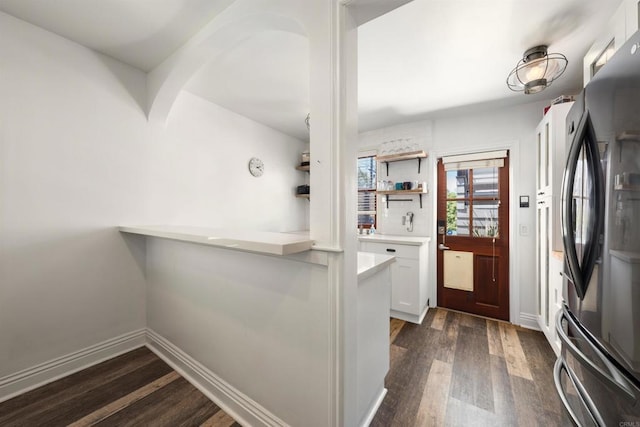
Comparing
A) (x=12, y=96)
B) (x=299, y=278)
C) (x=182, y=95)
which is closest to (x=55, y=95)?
(x=12, y=96)

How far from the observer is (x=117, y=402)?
5.04 feet

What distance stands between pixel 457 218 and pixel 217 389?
3.06 m

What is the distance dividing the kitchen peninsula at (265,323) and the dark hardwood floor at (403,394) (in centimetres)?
13

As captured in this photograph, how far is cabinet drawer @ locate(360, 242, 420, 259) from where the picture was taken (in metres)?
2.79

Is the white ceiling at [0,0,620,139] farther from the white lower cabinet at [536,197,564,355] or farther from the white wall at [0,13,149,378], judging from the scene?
the white lower cabinet at [536,197,564,355]

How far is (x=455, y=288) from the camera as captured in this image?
306cm

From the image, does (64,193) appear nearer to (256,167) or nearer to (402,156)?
(256,167)

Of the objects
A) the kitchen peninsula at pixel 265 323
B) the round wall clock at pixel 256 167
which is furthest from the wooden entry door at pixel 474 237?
the round wall clock at pixel 256 167

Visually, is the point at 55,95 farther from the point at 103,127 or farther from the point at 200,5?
the point at 200,5

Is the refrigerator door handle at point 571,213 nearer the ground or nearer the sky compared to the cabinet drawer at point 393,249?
nearer the sky

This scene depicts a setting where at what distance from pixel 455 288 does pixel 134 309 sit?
3498 mm

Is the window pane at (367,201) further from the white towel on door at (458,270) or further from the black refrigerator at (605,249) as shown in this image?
the black refrigerator at (605,249)

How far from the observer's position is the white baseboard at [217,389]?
1.36m

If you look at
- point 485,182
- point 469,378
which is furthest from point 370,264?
point 485,182
